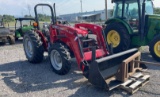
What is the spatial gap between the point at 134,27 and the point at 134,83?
3.93m

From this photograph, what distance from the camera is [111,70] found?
4.90m

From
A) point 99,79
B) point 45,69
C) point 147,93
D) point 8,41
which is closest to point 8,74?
point 45,69

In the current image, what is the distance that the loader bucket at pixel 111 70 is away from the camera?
416cm

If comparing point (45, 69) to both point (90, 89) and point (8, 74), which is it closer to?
point (8, 74)

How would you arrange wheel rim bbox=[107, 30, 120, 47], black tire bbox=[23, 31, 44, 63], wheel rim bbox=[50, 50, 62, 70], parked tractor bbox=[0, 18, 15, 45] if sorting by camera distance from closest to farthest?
wheel rim bbox=[50, 50, 62, 70] → black tire bbox=[23, 31, 44, 63] → wheel rim bbox=[107, 30, 120, 47] → parked tractor bbox=[0, 18, 15, 45]

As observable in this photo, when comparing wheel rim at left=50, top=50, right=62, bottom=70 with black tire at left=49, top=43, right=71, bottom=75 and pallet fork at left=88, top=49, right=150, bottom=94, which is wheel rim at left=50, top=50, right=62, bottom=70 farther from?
pallet fork at left=88, top=49, right=150, bottom=94

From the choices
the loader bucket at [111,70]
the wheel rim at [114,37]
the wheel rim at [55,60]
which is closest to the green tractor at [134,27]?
the wheel rim at [114,37]

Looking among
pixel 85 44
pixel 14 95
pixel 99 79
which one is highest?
pixel 85 44

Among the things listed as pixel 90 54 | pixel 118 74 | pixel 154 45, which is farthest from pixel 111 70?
pixel 154 45

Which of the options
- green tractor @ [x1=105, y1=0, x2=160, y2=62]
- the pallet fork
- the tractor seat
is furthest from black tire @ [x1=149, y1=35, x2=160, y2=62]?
the tractor seat

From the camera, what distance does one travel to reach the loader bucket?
4.16 metres

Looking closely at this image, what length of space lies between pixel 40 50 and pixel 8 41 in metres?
7.01

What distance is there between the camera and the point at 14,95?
4.46m

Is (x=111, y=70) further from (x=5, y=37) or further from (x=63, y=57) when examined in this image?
(x=5, y=37)
